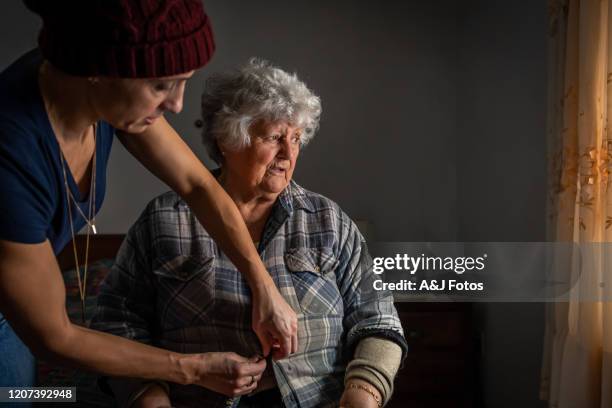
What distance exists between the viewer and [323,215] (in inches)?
62.6

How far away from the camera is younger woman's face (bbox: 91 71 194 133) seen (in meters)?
0.86

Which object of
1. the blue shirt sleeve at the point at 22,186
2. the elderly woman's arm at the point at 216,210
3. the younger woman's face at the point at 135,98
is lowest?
the elderly woman's arm at the point at 216,210

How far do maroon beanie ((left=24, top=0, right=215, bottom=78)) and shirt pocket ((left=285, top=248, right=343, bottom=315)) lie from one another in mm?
766

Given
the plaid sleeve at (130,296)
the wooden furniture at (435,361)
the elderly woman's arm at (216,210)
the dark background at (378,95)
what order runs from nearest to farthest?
the elderly woman's arm at (216,210), the plaid sleeve at (130,296), the wooden furniture at (435,361), the dark background at (378,95)

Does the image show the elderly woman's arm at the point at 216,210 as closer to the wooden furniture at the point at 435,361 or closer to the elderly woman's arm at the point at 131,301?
the elderly woman's arm at the point at 131,301

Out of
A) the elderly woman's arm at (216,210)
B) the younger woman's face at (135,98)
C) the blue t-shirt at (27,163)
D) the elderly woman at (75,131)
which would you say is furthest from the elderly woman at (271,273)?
the younger woman's face at (135,98)

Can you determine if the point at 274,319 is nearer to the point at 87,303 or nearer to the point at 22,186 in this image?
the point at 22,186

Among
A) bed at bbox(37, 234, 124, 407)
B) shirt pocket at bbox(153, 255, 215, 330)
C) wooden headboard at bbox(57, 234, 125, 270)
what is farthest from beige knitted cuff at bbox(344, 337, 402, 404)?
wooden headboard at bbox(57, 234, 125, 270)

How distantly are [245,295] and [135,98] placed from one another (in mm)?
697

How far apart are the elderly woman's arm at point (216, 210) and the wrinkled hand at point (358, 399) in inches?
6.9

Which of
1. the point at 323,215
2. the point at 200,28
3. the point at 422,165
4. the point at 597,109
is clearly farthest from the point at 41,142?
the point at 422,165

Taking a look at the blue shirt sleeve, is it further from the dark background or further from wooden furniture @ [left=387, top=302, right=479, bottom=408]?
the dark background

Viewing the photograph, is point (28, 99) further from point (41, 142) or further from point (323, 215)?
point (323, 215)

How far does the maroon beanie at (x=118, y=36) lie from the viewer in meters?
0.79
